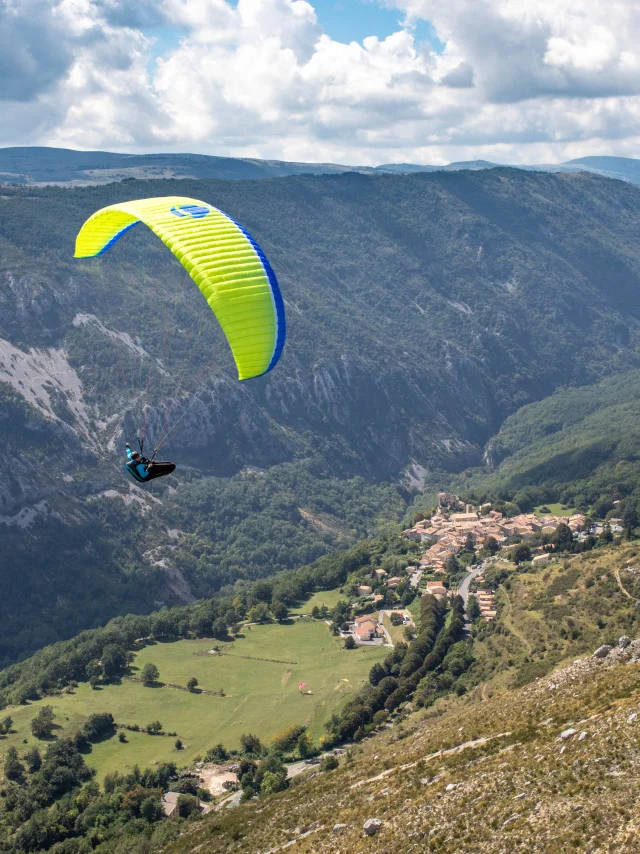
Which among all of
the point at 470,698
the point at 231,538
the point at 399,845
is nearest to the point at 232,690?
the point at 470,698

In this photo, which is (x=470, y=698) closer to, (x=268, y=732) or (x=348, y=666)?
(x=268, y=732)

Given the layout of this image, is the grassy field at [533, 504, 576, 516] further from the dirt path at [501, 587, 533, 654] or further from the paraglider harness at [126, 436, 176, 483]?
the paraglider harness at [126, 436, 176, 483]

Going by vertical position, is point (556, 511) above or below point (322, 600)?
above

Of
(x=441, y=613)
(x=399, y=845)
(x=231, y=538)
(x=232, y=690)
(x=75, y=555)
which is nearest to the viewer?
(x=399, y=845)

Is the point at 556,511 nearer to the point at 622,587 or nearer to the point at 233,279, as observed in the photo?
the point at 622,587

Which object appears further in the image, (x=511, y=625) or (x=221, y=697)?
(x=221, y=697)

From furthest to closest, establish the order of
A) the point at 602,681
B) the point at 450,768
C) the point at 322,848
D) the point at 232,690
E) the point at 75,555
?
the point at 75,555 < the point at 232,690 < the point at 602,681 < the point at 450,768 < the point at 322,848

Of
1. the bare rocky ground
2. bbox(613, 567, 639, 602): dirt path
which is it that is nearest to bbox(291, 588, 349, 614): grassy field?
bbox(613, 567, 639, 602): dirt path

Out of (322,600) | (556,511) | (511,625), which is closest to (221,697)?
(511,625)
